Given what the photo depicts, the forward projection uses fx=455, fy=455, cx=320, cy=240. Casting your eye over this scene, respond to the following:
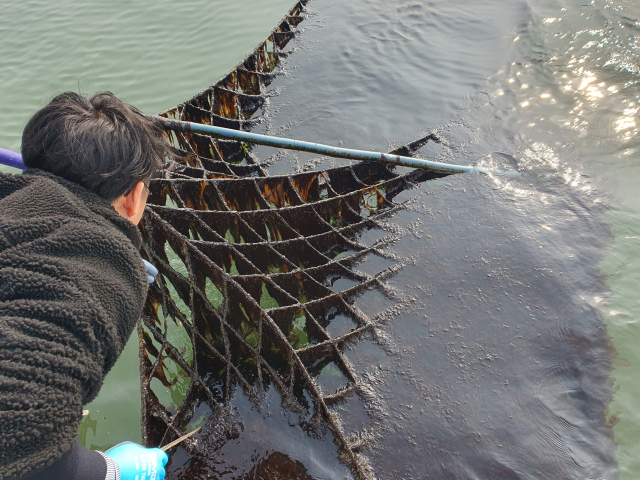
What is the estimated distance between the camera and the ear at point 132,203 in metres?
2.13

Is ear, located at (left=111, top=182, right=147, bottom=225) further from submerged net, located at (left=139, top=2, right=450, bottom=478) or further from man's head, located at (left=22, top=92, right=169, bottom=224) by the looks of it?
submerged net, located at (left=139, top=2, right=450, bottom=478)

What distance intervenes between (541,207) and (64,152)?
16.6 feet

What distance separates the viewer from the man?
1.59 metres

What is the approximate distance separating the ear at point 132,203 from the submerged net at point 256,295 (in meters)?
1.35

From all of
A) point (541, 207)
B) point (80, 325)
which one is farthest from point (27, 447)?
point (541, 207)

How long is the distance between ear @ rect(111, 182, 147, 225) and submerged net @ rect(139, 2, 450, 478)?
1.35 m

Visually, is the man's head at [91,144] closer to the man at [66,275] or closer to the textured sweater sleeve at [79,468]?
the man at [66,275]

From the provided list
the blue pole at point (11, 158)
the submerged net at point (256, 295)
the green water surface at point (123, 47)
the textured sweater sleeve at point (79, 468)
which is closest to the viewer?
the textured sweater sleeve at point (79, 468)

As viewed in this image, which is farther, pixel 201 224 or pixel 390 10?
pixel 390 10

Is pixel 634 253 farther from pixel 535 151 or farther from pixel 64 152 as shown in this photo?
pixel 64 152

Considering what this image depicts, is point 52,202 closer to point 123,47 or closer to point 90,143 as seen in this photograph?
point 90,143

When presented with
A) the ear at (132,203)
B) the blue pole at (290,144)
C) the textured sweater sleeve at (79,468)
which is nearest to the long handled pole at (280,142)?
the blue pole at (290,144)

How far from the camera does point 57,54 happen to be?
29.1ft

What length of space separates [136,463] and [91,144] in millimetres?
1519
